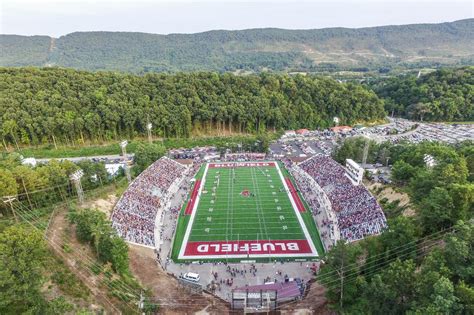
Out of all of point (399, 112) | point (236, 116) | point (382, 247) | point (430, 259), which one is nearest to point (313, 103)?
point (236, 116)

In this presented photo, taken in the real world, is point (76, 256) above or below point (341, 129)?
above

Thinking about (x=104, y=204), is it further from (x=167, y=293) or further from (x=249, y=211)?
(x=249, y=211)

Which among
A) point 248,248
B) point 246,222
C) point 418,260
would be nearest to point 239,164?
point 246,222

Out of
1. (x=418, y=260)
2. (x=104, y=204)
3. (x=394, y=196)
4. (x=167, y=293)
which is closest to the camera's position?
(x=418, y=260)

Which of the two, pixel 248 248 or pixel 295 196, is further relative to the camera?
pixel 295 196

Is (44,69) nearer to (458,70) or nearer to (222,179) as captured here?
(222,179)

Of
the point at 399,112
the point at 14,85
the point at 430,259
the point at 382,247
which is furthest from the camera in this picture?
the point at 399,112

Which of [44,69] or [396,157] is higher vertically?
[44,69]
